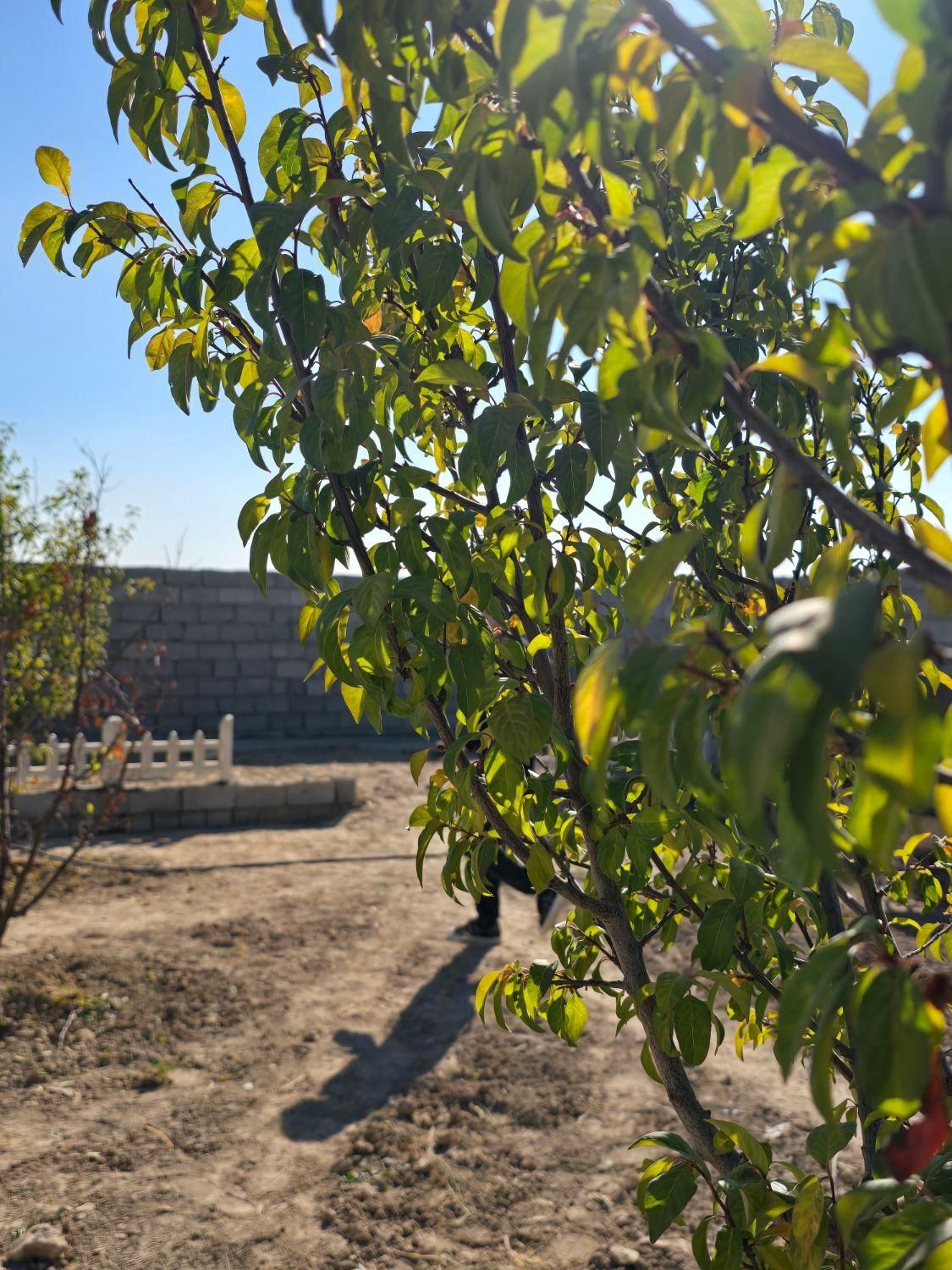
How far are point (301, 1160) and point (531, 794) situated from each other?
2163 millimetres

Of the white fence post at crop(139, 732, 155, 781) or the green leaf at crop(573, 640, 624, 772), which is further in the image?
the white fence post at crop(139, 732, 155, 781)

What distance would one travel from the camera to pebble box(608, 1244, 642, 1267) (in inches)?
95.1

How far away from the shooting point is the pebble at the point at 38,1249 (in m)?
2.43

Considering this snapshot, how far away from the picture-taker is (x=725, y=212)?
179 cm

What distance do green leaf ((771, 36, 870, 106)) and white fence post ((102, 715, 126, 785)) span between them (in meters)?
6.21

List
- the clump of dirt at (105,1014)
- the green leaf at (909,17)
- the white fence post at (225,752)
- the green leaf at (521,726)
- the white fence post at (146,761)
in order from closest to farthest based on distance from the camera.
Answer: the green leaf at (909,17)
the green leaf at (521,726)
the clump of dirt at (105,1014)
the white fence post at (146,761)
the white fence post at (225,752)

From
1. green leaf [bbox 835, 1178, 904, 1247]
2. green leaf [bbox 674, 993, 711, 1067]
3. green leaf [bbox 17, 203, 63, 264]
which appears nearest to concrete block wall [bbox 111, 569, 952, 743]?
green leaf [bbox 17, 203, 63, 264]

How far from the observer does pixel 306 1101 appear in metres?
3.26

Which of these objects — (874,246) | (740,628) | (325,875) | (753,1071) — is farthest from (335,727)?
(874,246)

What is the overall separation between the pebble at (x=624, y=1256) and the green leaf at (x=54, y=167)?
8.51 feet

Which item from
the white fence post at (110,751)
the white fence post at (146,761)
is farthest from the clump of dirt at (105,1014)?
the white fence post at (146,761)

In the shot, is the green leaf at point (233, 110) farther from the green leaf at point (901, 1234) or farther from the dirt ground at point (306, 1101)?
the dirt ground at point (306, 1101)

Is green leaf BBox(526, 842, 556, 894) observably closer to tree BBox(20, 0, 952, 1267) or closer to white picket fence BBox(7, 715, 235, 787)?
tree BBox(20, 0, 952, 1267)

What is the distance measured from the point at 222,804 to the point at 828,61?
709cm
